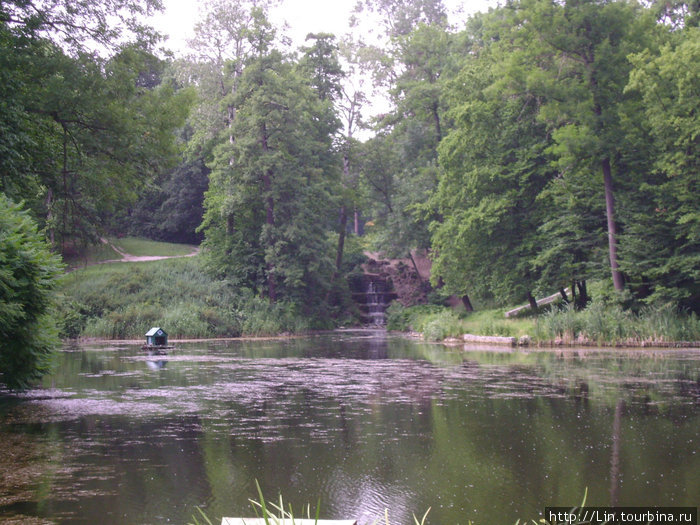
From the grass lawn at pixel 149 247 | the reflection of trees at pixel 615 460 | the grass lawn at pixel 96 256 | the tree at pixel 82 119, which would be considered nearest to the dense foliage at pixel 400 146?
the tree at pixel 82 119

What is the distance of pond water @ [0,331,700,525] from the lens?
616 cm

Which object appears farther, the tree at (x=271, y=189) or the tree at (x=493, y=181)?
the tree at (x=271, y=189)

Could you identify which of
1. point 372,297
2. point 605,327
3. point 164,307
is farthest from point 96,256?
point 605,327

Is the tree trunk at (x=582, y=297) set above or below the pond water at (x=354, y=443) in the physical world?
above

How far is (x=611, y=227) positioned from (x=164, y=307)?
74.5 ft

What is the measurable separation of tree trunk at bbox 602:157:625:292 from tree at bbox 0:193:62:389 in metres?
21.5

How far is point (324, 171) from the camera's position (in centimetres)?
4475

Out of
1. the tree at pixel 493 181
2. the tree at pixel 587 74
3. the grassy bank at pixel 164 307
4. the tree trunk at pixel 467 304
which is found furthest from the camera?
the tree trunk at pixel 467 304

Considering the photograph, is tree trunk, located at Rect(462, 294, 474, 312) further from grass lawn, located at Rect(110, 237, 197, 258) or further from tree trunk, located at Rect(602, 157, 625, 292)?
grass lawn, located at Rect(110, 237, 197, 258)

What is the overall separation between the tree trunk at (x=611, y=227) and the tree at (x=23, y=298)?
21543 millimetres

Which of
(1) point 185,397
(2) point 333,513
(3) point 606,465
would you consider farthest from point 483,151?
(2) point 333,513

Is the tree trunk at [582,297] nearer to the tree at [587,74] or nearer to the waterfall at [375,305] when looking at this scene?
the tree at [587,74]

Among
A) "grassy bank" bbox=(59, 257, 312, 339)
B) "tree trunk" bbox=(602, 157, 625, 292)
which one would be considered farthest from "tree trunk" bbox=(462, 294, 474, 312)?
"tree trunk" bbox=(602, 157, 625, 292)

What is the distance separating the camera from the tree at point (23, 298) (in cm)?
1030
